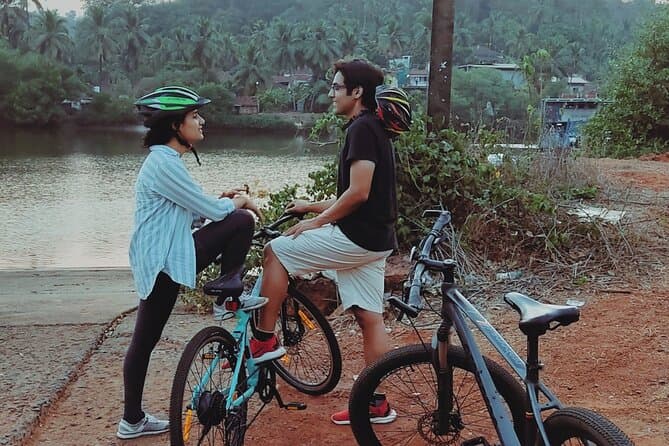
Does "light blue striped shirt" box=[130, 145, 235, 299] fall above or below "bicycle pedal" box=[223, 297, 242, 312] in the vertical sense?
above

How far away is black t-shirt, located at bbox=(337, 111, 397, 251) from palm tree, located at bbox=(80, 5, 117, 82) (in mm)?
65255

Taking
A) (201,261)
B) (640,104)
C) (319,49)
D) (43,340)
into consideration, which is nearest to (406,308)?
(201,261)

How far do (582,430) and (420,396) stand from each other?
2.85 ft

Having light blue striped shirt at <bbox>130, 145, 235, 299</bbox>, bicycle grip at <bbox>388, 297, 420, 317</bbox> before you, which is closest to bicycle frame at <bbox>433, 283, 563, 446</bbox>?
bicycle grip at <bbox>388, 297, 420, 317</bbox>

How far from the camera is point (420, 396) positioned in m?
3.00

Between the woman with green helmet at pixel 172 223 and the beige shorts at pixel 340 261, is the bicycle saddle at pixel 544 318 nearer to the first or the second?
the beige shorts at pixel 340 261

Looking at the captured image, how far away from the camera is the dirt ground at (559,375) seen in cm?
339

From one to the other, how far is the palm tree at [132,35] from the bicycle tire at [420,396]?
66.0m

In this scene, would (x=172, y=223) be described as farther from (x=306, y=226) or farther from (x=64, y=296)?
(x=64, y=296)

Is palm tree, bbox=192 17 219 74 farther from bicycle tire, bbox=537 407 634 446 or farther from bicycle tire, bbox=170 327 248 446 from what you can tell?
bicycle tire, bbox=537 407 634 446

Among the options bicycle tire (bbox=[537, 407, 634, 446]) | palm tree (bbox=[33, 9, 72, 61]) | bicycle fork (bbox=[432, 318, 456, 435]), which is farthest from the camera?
palm tree (bbox=[33, 9, 72, 61])

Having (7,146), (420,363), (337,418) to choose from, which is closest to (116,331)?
(337,418)

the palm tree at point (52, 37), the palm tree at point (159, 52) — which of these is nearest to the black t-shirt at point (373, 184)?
the palm tree at point (159, 52)

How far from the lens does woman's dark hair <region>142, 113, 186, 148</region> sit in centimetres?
301
